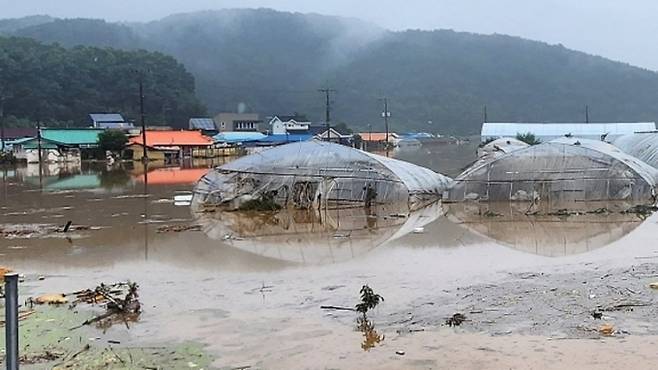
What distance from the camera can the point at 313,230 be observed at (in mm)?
16938

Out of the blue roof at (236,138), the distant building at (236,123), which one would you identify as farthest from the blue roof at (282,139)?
the distant building at (236,123)

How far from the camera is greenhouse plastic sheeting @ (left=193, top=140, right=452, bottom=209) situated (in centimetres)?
2141

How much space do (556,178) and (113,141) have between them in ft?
134

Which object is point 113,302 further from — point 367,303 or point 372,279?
point 372,279

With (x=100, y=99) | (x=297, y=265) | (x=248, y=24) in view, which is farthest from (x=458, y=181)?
(x=248, y=24)

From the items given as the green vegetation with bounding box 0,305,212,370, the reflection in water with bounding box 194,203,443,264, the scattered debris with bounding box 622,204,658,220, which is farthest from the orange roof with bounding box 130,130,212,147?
the green vegetation with bounding box 0,305,212,370

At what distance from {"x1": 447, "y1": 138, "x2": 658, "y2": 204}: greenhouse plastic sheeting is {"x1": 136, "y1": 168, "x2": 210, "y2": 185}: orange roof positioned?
48.1 ft

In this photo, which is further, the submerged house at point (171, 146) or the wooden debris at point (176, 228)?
the submerged house at point (171, 146)

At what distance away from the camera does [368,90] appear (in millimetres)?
131875

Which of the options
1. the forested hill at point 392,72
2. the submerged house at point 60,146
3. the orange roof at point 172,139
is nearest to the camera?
the submerged house at point 60,146

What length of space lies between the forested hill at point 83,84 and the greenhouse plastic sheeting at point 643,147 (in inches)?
2122

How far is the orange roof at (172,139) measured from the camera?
56.0 metres

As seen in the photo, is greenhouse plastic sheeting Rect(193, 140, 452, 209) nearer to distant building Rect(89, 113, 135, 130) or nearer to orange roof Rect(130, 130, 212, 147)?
orange roof Rect(130, 130, 212, 147)

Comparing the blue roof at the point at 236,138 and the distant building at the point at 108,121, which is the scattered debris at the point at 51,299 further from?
the distant building at the point at 108,121
